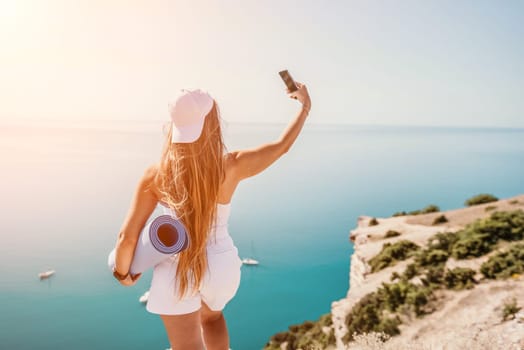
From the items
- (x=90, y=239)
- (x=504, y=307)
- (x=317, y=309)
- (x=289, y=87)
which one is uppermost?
(x=289, y=87)

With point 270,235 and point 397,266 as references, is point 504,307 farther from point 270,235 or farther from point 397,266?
point 270,235

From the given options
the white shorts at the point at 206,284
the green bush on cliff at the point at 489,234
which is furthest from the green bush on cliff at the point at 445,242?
the white shorts at the point at 206,284

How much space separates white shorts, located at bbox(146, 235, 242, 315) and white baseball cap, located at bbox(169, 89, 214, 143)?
662 millimetres

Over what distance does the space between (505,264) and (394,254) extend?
6099 mm

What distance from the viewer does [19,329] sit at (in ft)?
145

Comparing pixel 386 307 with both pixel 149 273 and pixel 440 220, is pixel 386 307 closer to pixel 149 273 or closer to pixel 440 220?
pixel 440 220

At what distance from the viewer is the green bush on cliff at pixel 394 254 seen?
13.5 metres


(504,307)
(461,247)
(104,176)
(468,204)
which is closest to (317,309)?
(468,204)

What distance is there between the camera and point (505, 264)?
25.5 ft

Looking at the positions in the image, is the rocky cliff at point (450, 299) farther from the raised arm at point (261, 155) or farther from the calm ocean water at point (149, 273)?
the calm ocean water at point (149, 273)

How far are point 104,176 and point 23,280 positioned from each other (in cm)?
8119

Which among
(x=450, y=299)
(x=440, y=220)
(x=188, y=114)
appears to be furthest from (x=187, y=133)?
(x=440, y=220)

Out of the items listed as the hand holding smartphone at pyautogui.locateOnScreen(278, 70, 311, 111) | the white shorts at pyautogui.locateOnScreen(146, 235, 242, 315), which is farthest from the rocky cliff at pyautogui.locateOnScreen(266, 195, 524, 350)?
the hand holding smartphone at pyautogui.locateOnScreen(278, 70, 311, 111)

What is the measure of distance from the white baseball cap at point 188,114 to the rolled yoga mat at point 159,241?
463mm
